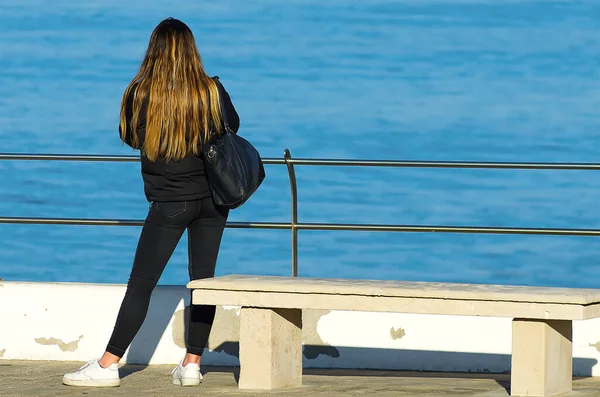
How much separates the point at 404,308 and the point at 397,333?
1.24 meters

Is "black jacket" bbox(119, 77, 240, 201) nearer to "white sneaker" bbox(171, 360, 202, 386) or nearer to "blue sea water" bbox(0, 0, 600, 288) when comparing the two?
"white sneaker" bbox(171, 360, 202, 386)

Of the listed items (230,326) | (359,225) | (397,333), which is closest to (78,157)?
(230,326)

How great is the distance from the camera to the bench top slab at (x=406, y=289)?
14.2 feet

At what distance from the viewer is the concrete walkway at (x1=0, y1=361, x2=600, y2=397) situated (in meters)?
4.71

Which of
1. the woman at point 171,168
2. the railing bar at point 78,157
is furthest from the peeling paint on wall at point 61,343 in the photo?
the woman at point 171,168

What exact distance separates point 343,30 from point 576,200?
7.11 meters

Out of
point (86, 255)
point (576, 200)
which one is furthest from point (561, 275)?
point (86, 255)

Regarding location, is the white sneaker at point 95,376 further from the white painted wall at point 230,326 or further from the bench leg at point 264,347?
the white painted wall at point 230,326

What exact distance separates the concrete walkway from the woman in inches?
5.4

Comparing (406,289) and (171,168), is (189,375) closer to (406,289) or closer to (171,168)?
(171,168)

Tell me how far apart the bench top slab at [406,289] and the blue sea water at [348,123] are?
33.1ft

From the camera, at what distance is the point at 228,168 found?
15.6ft

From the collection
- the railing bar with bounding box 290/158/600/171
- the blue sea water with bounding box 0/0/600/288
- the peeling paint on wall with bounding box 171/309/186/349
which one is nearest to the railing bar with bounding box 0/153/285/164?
the railing bar with bounding box 290/158/600/171

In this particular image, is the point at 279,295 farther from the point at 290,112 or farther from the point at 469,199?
the point at 290,112
